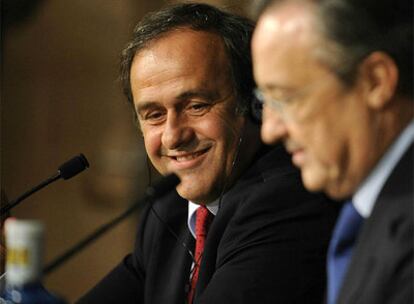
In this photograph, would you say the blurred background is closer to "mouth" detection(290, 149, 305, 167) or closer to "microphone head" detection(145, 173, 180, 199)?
"microphone head" detection(145, 173, 180, 199)

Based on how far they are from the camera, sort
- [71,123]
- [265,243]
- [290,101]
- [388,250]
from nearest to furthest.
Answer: [388,250] < [290,101] < [265,243] < [71,123]

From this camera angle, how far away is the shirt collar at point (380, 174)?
1523 millimetres

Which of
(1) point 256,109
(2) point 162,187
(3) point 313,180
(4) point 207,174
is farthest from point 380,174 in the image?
(4) point 207,174

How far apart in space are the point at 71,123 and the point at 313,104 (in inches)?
126

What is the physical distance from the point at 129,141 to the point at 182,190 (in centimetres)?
204

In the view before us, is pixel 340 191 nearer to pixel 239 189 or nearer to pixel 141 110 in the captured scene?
pixel 239 189

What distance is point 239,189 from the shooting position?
2.27 m

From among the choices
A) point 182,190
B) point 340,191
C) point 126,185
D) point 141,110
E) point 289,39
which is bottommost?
point 126,185

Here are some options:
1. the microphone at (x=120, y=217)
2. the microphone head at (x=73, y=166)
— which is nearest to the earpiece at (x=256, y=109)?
the microphone head at (x=73, y=166)

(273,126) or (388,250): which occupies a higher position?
(273,126)

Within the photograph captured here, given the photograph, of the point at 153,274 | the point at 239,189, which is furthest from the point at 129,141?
the point at 239,189

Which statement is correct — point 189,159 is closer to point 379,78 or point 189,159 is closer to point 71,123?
point 379,78

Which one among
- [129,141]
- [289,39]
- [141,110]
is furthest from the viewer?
[129,141]

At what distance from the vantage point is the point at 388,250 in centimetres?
146
